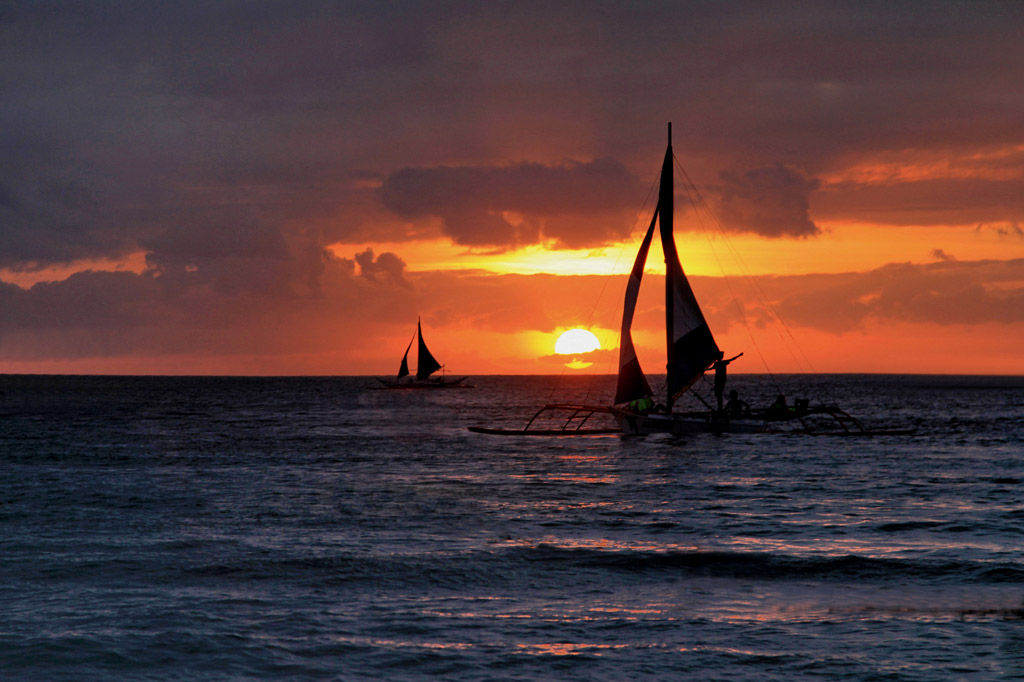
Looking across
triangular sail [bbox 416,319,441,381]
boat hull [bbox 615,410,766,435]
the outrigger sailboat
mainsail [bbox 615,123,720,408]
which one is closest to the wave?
boat hull [bbox 615,410,766,435]

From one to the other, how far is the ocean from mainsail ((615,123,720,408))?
1329 cm

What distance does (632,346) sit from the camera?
58281mm

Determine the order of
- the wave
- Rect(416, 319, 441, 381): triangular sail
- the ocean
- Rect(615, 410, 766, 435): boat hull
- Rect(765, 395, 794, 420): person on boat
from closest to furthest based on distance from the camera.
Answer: the ocean → the wave → Rect(615, 410, 766, 435): boat hull → Rect(765, 395, 794, 420): person on boat → Rect(416, 319, 441, 381): triangular sail

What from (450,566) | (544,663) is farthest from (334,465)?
(544,663)

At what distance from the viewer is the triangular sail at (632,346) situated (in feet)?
190

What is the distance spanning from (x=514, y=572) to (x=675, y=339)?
131 feet

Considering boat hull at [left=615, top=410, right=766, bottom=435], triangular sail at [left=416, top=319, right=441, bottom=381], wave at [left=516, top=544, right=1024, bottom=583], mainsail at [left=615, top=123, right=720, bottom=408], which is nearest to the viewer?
wave at [left=516, top=544, right=1024, bottom=583]

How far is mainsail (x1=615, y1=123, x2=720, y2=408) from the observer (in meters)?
58.1

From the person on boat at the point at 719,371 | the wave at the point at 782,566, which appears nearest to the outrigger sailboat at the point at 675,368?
the person on boat at the point at 719,371

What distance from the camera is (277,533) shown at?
2598 centimetres

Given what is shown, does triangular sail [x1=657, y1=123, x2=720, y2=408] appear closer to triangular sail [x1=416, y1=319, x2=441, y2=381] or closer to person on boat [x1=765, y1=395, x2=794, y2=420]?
person on boat [x1=765, y1=395, x2=794, y2=420]

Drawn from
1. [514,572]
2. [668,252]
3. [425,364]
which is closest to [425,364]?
[425,364]

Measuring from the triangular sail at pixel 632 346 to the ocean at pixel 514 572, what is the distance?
13.5m

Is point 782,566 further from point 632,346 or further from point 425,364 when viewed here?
point 425,364
